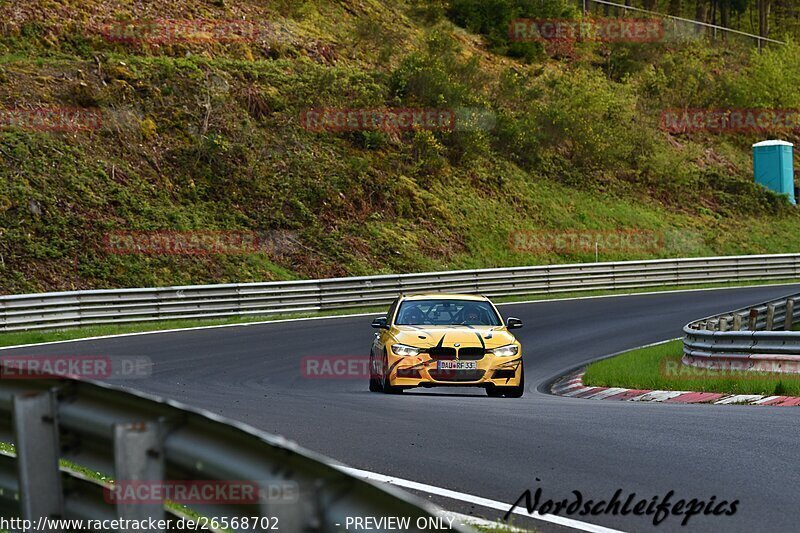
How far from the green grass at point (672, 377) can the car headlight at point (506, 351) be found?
2329mm

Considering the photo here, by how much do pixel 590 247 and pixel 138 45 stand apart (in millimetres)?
18180

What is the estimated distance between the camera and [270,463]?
120 inches

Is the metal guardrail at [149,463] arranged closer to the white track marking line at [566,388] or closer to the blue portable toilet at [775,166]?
the white track marking line at [566,388]

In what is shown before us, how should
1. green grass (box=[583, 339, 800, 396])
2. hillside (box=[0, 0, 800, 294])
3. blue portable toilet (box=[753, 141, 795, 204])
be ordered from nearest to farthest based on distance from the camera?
1. green grass (box=[583, 339, 800, 396])
2. hillside (box=[0, 0, 800, 294])
3. blue portable toilet (box=[753, 141, 795, 204])

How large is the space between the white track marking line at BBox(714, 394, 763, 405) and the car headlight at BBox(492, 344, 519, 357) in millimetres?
2552

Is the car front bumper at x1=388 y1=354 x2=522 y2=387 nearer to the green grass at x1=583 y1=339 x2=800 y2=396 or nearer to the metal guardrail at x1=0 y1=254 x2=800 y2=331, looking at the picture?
the green grass at x1=583 y1=339 x2=800 y2=396

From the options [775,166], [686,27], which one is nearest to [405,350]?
[775,166]

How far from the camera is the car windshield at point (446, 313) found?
1466cm

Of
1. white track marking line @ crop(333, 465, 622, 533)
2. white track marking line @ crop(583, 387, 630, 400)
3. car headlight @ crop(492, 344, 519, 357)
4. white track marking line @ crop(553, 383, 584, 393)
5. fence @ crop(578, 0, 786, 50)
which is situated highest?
fence @ crop(578, 0, 786, 50)

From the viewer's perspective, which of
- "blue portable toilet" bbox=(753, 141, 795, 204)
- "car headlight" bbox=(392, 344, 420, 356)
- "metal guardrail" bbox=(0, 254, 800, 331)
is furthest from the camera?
"blue portable toilet" bbox=(753, 141, 795, 204)

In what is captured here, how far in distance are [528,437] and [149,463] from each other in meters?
5.97

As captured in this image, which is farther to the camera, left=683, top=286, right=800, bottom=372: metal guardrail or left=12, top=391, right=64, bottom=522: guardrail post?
left=683, top=286, right=800, bottom=372: metal guardrail

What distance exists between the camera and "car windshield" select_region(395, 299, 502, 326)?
577 inches

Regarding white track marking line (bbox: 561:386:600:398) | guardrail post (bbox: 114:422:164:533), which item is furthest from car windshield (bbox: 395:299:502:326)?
guardrail post (bbox: 114:422:164:533)
